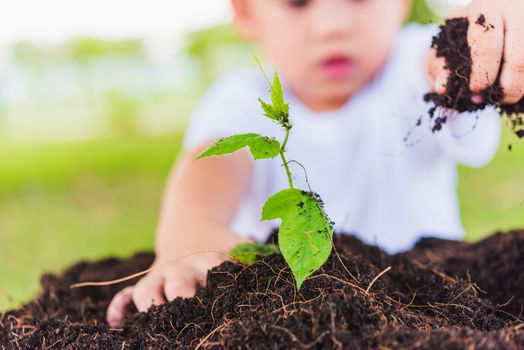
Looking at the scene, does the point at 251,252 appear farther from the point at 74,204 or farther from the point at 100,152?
the point at 100,152

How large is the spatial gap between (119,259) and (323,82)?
3.03 feet

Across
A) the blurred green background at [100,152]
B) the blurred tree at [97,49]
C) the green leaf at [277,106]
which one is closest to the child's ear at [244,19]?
the blurred green background at [100,152]

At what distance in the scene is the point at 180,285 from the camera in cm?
128

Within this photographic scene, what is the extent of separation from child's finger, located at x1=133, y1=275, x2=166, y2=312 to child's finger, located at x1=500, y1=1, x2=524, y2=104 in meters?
0.78

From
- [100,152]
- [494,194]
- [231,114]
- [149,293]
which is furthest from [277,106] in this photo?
[100,152]

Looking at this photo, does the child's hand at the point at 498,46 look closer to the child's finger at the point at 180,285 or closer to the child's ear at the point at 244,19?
the child's finger at the point at 180,285

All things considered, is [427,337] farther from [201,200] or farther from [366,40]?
[366,40]

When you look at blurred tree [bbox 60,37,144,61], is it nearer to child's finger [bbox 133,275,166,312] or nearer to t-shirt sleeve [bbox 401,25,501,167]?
t-shirt sleeve [bbox 401,25,501,167]

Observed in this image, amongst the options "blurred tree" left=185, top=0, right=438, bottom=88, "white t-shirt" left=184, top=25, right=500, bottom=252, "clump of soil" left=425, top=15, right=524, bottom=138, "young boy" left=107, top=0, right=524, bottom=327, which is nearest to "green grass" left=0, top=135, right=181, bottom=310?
"young boy" left=107, top=0, right=524, bottom=327

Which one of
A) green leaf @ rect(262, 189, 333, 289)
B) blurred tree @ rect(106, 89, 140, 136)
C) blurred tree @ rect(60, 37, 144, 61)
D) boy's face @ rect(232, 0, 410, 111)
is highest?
blurred tree @ rect(60, 37, 144, 61)

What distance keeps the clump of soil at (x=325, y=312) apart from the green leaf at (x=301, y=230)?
0.06 metres

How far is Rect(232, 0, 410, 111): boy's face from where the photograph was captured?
206cm

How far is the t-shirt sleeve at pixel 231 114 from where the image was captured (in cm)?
232

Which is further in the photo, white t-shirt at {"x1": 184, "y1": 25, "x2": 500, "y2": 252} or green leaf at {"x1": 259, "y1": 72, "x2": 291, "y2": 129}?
white t-shirt at {"x1": 184, "y1": 25, "x2": 500, "y2": 252}
